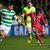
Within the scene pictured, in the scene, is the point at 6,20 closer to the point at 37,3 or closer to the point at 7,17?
the point at 7,17

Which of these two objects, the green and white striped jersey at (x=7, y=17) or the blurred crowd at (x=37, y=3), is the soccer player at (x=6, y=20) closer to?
the green and white striped jersey at (x=7, y=17)

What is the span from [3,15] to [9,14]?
0.30 metres

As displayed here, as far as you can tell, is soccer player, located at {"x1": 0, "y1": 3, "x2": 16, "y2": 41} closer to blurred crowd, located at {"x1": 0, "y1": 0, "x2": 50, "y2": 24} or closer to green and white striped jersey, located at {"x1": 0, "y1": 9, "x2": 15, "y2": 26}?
green and white striped jersey, located at {"x1": 0, "y1": 9, "x2": 15, "y2": 26}

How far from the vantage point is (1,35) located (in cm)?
1623

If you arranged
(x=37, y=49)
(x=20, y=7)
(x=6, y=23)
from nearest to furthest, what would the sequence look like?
(x=37, y=49) < (x=6, y=23) < (x=20, y=7)

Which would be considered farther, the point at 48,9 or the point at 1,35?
the point at 48,9

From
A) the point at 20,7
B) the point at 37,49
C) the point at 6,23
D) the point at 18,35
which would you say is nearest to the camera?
the point at 37,49

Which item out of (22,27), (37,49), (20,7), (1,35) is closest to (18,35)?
(22,27)

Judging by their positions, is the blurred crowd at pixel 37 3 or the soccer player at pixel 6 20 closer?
the soccer player at pixel 6 20

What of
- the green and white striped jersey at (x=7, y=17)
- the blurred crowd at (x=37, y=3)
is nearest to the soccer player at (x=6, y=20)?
the green and white striped jersey at (x=7, y=17)

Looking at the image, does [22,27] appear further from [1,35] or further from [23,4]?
[1,35]

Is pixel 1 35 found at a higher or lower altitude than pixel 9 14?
lower

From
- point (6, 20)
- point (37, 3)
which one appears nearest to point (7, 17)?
point (6, 20)

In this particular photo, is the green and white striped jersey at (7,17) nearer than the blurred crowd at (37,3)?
Yes
